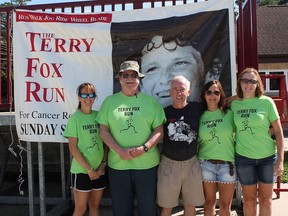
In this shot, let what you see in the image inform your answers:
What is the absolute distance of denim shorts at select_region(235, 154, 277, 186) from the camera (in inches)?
136

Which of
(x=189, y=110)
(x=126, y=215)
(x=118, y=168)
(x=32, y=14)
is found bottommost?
(x=126, y=215)

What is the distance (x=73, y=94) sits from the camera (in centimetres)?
424

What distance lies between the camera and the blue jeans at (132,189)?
348 cm

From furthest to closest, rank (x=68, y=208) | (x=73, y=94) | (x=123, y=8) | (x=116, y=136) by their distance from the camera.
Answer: (x=68, y=208) < (x=123, y=8) < (x=73, y=94) < (x=116, y=136)

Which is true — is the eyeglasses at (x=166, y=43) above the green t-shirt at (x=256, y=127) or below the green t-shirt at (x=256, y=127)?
above

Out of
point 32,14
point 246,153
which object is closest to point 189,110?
point 246,153

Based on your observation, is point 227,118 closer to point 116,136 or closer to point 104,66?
point 116,136

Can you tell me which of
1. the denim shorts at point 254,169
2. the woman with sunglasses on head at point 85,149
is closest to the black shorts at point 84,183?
the woman with sunglasses on head at point 85,149

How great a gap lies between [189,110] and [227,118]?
374 mm

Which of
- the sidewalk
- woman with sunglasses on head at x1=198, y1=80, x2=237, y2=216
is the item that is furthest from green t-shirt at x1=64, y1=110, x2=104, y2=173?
the sidewalk

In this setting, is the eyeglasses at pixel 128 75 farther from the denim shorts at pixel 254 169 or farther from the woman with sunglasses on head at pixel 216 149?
the denim shorts at pixel 254 169

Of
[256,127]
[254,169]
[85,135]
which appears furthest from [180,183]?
[85,135]

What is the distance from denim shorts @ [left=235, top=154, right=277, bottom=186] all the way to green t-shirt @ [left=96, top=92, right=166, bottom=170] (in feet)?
2.62

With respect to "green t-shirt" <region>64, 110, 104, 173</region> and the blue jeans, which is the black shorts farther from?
the blue jeans
